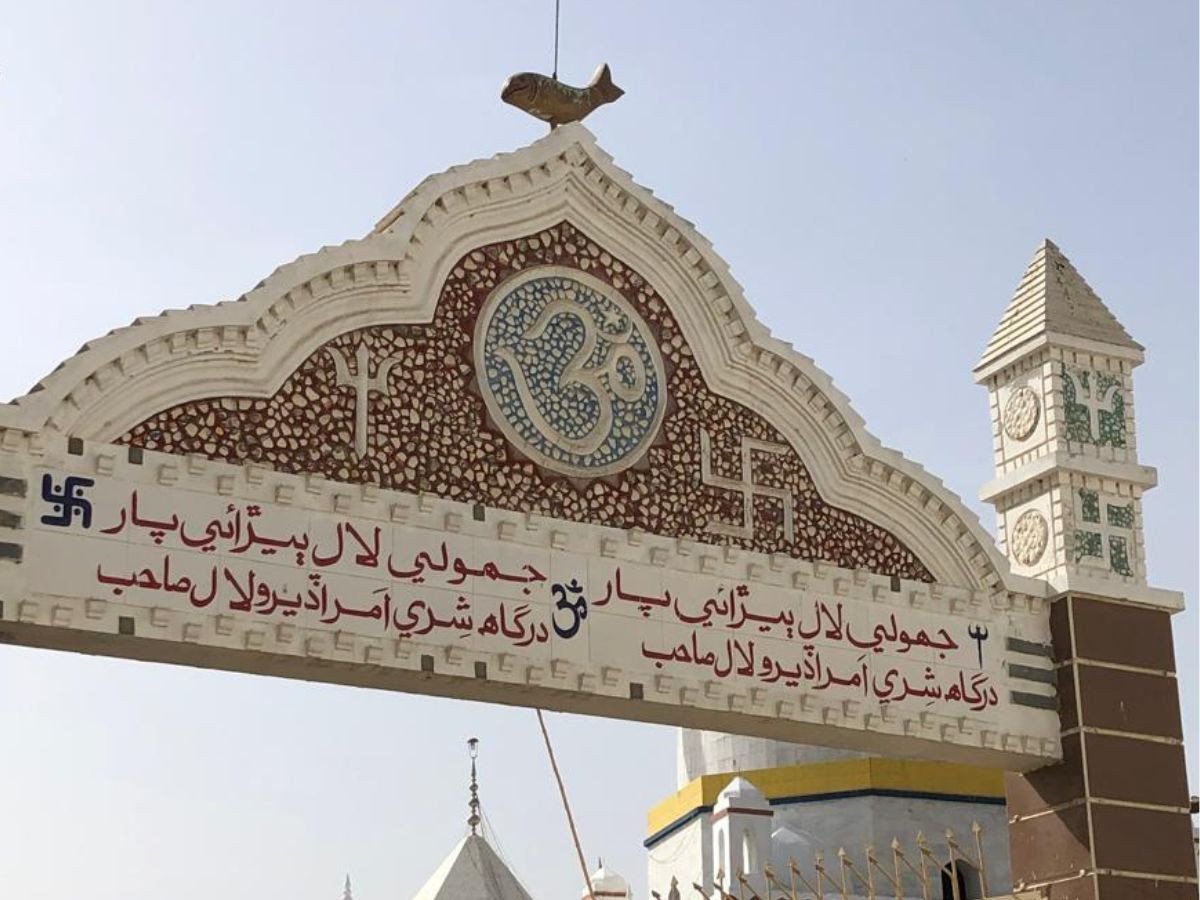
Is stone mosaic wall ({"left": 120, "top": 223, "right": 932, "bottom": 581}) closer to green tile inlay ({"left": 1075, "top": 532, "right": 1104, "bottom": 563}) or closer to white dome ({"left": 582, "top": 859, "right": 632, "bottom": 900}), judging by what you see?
green tile inlay ({"left": 1075, "top": 532, "right": 1104, "bottom": 563})

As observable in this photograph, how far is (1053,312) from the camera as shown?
42.0 feet

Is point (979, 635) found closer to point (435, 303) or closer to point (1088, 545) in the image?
point (1088, 545)

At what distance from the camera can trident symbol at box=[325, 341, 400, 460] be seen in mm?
10742

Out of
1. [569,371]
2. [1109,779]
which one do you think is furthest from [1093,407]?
[569,371]

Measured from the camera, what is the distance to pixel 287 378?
35.0 feet

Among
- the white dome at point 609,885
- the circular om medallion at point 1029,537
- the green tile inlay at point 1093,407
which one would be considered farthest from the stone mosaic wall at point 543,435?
the white dome at point 609,885

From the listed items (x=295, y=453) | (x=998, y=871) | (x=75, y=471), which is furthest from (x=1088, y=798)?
(x=998, y=871)

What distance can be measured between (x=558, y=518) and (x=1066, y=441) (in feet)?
10.6

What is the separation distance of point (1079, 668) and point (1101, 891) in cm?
123

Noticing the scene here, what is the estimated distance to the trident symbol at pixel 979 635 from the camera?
40.0 ft

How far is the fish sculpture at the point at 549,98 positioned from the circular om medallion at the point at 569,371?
930 mm

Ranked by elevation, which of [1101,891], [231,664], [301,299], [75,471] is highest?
[301,299]

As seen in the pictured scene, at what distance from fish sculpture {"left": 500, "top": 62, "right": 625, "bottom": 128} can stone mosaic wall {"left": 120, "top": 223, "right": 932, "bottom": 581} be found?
68 centimetres

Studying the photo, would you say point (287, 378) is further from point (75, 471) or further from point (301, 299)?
point (75, 471)
